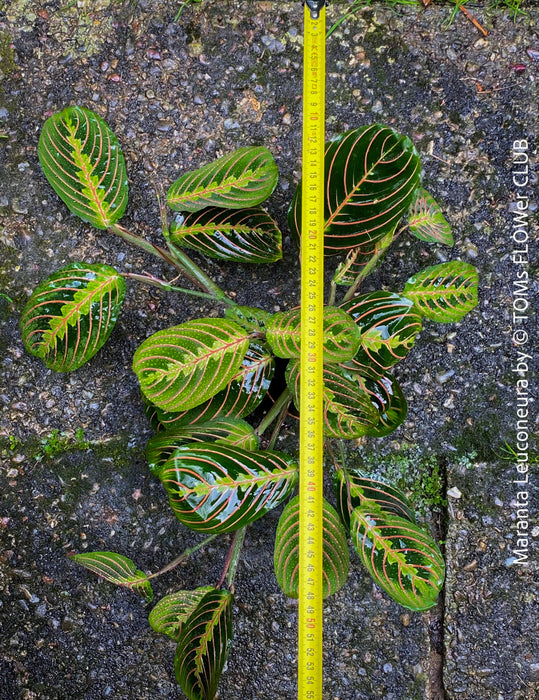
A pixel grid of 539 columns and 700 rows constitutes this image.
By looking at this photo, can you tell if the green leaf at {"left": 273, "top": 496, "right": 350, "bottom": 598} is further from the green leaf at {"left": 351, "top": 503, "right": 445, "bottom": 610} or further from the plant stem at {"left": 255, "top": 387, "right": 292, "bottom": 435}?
the plant stem at {"left": 255, "top": 387, "right": 292, "bottom": 435}

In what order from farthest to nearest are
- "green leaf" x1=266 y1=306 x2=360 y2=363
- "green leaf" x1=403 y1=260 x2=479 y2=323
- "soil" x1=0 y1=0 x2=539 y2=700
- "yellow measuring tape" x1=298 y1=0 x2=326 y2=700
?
"soil" x1=0 y1=0 x2=539 y2=700 < "green leaf" x1=403 y1=260 x2=479 y2=323 < "yellow measuring tape" x1=298 y1=0 x2=326 y2=700 < "green leaf" x1=266 y1=306 x2=360 y2=363

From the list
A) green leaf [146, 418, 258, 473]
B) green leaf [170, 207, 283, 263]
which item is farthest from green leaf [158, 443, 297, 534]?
green leaf [170, 207, 283, 263]

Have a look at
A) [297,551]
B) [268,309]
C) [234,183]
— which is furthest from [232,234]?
[297,551]

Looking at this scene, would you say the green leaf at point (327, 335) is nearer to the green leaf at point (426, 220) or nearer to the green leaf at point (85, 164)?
the green leaf at point (426, 220)

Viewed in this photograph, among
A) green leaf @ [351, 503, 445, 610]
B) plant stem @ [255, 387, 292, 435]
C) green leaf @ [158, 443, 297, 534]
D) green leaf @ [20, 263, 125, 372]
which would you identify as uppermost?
green leaf @ [20, 263, 125, 372]

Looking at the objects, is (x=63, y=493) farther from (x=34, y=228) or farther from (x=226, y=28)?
(x=226, y=28)

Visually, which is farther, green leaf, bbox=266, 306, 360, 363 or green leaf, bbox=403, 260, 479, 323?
green leaf, bbox=403, 260, 479, 323

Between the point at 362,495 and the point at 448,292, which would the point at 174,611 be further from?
the point at 448,292

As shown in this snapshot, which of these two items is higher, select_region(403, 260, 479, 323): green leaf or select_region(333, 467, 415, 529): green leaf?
select_region(403, 260, 479, 323): green leaf
